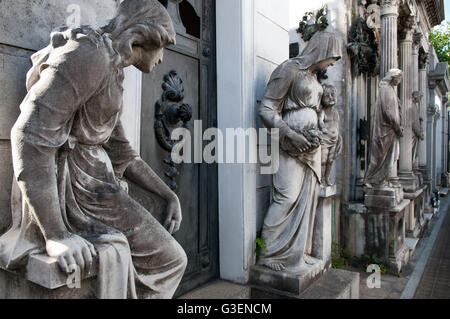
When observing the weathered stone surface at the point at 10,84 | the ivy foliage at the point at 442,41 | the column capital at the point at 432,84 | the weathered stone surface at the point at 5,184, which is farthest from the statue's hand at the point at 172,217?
the ivy foliage at the point at 442,41

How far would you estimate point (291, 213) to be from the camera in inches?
147

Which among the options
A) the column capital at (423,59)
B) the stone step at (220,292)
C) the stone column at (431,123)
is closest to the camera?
the stone step at (220,292)

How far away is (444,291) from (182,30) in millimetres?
5488

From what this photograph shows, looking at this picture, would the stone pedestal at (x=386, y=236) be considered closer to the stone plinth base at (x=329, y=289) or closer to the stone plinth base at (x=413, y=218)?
the stone plinth base at (x=413, y=218)

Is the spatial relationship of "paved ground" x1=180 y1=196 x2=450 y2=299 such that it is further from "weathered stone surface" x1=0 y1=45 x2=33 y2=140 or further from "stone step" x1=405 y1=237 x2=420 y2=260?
"weathered stone surface" x1=0 y1=45 x2=33 y2=140

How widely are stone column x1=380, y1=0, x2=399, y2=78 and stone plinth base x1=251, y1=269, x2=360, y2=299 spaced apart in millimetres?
5271

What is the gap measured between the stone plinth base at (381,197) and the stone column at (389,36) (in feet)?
8.01

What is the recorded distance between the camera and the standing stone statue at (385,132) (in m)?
7.05

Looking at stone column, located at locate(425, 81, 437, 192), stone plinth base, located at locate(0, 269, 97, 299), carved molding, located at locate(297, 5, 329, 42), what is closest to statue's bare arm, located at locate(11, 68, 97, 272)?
stone plinth base, located at locate(0, 269, 97, 299)

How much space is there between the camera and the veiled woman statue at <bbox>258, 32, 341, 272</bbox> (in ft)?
11.9

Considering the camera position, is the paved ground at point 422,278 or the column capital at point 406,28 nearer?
the paved ground at point 422,278
